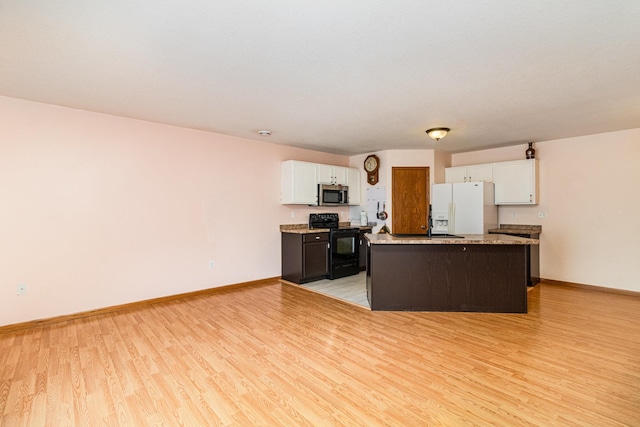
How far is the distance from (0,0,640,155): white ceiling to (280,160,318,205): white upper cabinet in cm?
139

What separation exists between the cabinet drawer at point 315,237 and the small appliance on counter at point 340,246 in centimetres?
10

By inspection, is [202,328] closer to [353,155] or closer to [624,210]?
[353,155]

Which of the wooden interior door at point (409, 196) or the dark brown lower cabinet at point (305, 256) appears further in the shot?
the wooden interior door at point (409, 196)

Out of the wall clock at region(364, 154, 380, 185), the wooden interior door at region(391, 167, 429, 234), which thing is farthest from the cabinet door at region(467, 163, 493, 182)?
the wall clock at region(364, 154, 380, 185)

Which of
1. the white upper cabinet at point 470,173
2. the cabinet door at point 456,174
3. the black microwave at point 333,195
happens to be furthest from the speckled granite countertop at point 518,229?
the black microwave at point 333,195

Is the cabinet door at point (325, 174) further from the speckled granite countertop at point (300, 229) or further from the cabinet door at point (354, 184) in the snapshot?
the speckled granite countertop at point (300, 229)

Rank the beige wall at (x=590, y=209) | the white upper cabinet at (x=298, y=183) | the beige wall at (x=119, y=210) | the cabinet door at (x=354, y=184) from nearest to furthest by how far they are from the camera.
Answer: the beige wall at (x=119, y=210), the beige wall at (x=590, y=209), the white upper cabinet at (x=298, y=183), the cabinet door at (x=354, y=184)

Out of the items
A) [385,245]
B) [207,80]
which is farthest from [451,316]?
[207,80]

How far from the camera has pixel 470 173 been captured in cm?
581

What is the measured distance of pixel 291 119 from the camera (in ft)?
13.0

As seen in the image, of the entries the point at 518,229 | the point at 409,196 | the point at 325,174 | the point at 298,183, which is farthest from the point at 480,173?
the point at 298,183

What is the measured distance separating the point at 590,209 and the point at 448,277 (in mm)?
2981

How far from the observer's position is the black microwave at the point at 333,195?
5711 mm

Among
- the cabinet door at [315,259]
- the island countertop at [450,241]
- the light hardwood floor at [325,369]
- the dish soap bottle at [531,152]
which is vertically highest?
the dish soap bottle at [531,152]
